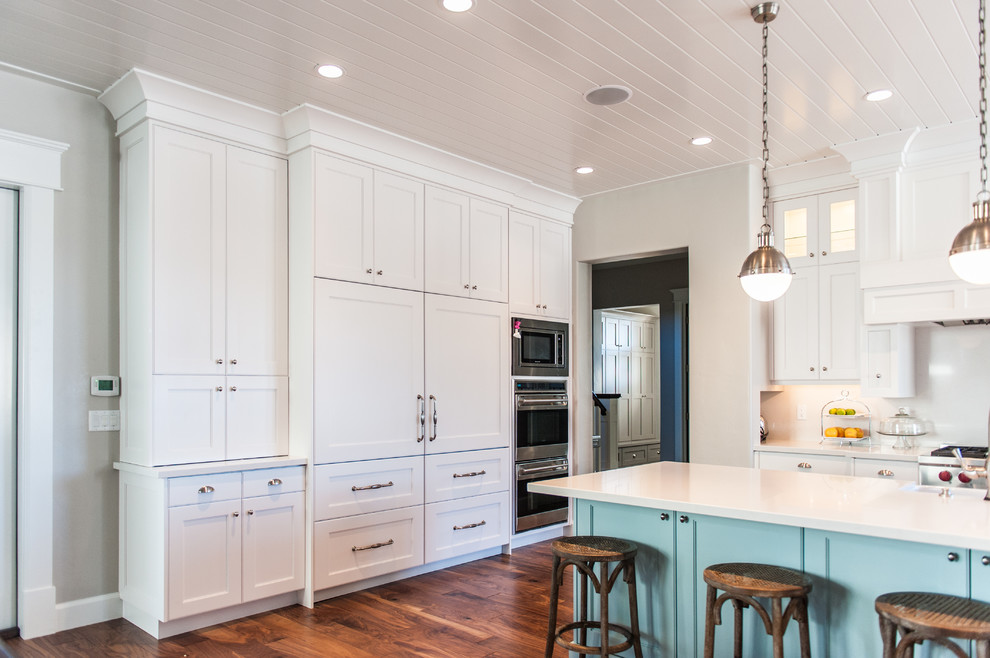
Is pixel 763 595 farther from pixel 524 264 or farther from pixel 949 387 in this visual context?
pixel 524 264

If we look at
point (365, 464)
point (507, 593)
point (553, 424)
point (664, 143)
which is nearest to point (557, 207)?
point (664, 143)

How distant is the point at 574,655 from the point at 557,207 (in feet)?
11.4

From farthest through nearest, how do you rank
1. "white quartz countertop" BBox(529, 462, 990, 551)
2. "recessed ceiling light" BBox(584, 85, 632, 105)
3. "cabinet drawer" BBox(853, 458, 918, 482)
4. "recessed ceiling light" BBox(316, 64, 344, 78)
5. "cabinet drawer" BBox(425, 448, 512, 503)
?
"cabinet drawer" BBox(425, 448, 512, 503), "cabinet drawer" BBox(853, 458, 918, 482), "recessed ceiling light" BBox(584, 85, 632, 105), "recessed ceiling light" BBox(316, 64, 344, 78), "white quartz countertop" BBox(529, 462, 990, 551)

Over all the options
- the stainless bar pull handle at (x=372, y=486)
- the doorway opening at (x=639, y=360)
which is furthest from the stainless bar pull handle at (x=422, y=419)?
the doorway opening at (x=639, y=360)

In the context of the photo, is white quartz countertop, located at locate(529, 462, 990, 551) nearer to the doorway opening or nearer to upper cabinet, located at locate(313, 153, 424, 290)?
upper cabinet, located at locate(313, 153, 424, 290)

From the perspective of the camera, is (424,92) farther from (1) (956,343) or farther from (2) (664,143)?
(1) (956,343)

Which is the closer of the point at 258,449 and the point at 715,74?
the point at 715,74

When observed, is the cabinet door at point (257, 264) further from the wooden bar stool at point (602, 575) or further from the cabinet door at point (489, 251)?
the wooden bar stool at point (602, 575)

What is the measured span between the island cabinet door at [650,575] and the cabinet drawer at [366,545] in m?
1.59

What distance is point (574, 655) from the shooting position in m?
2.90

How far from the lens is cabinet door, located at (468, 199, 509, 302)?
4.78 metres

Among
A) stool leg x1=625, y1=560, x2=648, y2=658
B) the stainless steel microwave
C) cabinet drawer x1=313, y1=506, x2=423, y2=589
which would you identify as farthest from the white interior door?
the stainless steel microwave

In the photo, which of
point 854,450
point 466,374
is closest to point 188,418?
point 466,374

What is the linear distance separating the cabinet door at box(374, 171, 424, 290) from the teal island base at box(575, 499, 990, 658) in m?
1.90
